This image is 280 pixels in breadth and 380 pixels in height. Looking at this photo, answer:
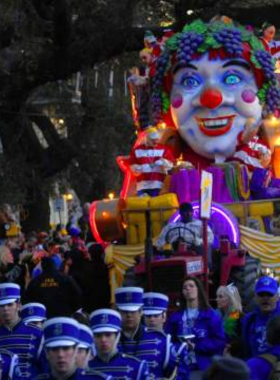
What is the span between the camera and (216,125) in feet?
71.2

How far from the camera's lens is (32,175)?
85.8 ft

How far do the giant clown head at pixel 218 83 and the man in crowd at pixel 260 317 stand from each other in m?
11.0

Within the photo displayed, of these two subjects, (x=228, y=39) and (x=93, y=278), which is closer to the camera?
(x=93, y=278)

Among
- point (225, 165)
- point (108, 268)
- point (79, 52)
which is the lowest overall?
point (108, 268)

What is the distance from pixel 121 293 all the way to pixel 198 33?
12.2 meters

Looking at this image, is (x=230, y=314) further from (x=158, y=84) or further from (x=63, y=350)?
(x=158, y=84)

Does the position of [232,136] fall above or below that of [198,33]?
below

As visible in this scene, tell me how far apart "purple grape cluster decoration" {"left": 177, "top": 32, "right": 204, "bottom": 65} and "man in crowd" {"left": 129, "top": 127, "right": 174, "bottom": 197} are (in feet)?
4.23

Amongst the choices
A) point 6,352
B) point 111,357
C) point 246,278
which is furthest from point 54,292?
point 111,357

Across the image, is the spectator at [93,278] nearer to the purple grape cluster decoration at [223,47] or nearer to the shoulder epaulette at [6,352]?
the purple grape cluster decoration at [223,47]

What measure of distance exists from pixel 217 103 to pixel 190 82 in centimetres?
66

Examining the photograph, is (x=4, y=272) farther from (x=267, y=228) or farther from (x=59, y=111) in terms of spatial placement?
(x=59, y=111)

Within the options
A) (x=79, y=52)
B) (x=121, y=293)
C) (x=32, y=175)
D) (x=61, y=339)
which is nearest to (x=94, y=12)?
(x=79, y=52)

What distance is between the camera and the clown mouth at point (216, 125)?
21609 mm
